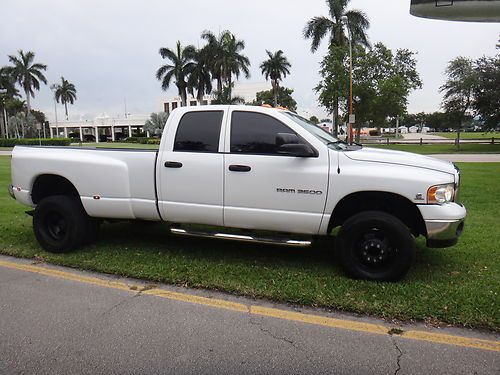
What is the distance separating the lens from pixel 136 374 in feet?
10.1

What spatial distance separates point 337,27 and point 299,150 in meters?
39.9

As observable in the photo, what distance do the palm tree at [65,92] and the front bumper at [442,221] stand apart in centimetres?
10356

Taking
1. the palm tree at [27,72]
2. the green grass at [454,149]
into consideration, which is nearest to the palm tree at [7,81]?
the palm tree at [27,72]

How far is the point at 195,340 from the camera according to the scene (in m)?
3.56

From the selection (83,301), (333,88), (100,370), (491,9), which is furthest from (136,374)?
(333,88)

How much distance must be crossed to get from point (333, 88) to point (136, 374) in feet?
122

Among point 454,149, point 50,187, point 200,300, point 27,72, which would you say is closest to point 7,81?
point 27,72

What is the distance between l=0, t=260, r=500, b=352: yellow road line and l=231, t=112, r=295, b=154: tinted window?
1684 mm

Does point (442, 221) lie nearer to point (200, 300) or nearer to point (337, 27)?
point (200, 300)

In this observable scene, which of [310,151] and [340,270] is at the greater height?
[310,151]

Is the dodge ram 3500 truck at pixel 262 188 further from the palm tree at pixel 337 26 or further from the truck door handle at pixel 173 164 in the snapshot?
the palm tree at pixel 337 26

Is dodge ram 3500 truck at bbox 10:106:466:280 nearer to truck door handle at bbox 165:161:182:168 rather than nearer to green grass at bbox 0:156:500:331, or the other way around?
truck door handle at bbox 165:161:182:168

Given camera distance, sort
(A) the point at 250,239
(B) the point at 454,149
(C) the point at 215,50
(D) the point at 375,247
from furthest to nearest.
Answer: (C) the point at 215,50, (B) the point at 454,149, (A) the point at 250,239, (D) the point at 375,247

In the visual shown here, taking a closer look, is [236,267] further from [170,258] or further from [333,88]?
[333,88]
